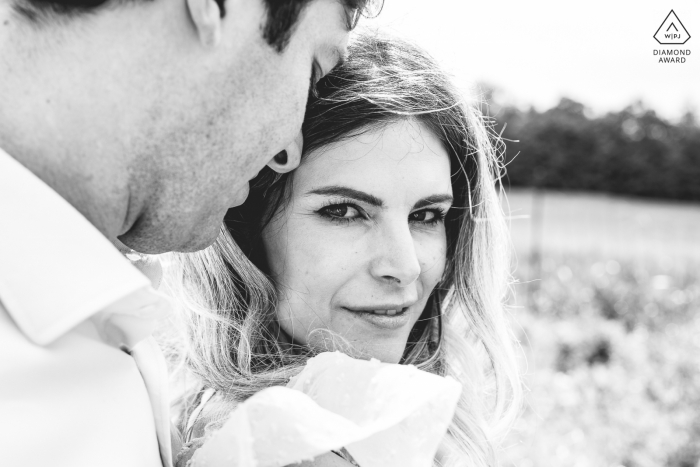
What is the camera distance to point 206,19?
4.58 ft

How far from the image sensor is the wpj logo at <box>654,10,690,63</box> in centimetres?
345

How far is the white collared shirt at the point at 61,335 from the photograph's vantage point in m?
1.14

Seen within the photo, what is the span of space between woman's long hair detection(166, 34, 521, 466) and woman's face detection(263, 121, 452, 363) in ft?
0.19

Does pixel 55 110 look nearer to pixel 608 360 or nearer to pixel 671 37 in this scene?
pixel 671 37

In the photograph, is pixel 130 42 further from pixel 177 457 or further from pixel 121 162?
pixel 177 457

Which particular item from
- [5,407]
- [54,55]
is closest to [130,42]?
[54,55]

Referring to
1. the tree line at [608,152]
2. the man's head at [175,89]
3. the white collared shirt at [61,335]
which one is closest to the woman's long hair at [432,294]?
the man's head at [175,89]

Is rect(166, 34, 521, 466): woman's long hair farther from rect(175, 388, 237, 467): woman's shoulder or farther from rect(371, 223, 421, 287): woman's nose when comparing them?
rect(371, 223, 421, 287): woman's nose

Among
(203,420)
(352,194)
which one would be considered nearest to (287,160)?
(352,194)

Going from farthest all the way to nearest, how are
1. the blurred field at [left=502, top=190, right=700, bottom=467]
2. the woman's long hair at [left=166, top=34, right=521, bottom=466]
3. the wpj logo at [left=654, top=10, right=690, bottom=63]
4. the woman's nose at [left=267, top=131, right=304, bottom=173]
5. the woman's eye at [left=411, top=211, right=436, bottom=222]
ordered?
1. the blurred field at [left=502, top=190, right=700, bottom=467]
2. the wpj logo at [left=654, top=10, right=690, bottom=63]
3. the woman's eye at [left=411, top=211, right=436, bottom=222]
4. the woman's long hair at [left=166, top=34, right=521, bottom=466]
5. the woman's nose at [left=267, top=131, right=304, bottom=173]

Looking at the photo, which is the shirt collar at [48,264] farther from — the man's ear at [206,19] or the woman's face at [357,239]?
the woman's face at [357,239]

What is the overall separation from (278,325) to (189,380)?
0.55 metres

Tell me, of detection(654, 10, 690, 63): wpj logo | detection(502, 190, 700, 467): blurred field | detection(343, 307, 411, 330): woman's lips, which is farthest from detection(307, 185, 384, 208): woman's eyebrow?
detection(654, 10, 690, 63): wpj logo

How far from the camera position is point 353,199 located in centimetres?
210
